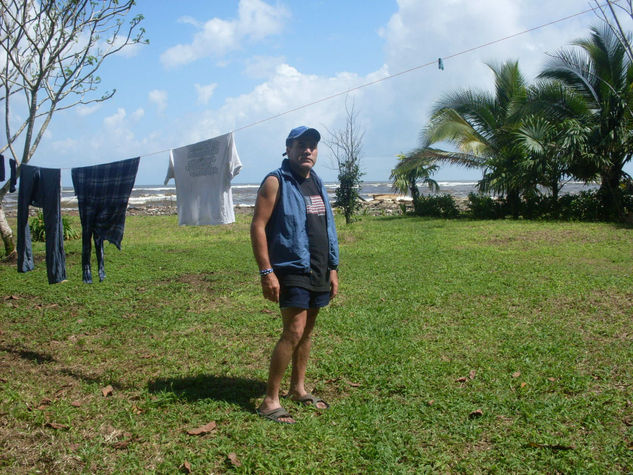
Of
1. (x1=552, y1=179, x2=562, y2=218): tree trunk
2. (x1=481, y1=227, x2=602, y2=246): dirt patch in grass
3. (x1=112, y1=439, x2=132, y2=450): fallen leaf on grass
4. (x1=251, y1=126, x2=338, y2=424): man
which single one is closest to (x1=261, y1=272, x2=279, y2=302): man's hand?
(x1=251, y1=126, x2=338, y2=424): man

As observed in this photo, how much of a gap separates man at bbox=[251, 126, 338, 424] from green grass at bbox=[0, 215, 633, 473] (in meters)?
0.47

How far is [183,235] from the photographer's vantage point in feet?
45.1

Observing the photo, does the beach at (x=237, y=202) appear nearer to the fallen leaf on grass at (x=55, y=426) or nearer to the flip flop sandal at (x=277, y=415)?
the fallen leaf on grass at (x=55, y=426)

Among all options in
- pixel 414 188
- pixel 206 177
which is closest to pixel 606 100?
pixel 414 188

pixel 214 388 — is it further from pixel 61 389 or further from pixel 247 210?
pixel 247 210

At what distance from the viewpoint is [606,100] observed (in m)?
14.4

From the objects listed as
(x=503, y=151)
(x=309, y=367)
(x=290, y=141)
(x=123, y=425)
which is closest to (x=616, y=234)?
(x=503, y=151)

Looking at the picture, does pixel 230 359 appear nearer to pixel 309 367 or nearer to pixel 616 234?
pixel 309 367

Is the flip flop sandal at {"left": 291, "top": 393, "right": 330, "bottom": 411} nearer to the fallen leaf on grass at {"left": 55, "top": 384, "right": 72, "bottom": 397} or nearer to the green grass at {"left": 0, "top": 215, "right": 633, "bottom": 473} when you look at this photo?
the green grass at {"left": 0, "top": 215, "right": 633, "bottom": 473}

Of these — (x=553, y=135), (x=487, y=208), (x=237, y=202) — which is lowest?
(x=487, y=208)

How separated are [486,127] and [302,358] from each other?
1604 cm

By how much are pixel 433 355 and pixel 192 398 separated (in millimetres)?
1941

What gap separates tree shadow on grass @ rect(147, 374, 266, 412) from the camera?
3574 millimetres

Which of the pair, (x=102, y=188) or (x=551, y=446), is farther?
(x=102, y=188)
